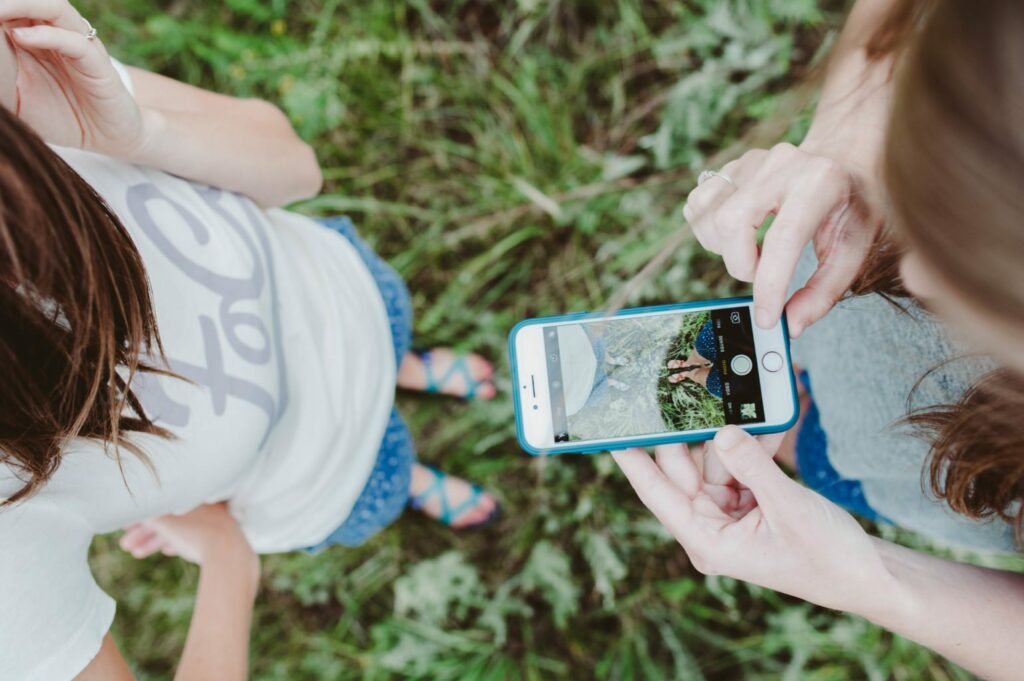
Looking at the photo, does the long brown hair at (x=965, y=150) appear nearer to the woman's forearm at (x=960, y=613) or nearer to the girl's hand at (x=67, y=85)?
the woman's forearm at (x=960, y=613)

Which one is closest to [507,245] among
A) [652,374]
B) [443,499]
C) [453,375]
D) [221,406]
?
[453,375]

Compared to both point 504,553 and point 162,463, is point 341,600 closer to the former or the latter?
point 504,553

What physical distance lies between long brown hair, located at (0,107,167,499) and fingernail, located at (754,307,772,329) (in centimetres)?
72

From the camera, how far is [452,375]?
1769mm

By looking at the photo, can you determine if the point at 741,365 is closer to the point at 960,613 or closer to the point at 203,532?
the point at 960,613

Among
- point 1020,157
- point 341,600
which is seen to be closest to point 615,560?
point 341,600

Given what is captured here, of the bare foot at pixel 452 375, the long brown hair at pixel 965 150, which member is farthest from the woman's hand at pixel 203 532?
the long brown hair at pixel 965 150

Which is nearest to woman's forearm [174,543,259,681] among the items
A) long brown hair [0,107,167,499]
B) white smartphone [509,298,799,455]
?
long brown hair [0,107,167,499]

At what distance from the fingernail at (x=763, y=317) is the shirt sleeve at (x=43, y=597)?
84 cm

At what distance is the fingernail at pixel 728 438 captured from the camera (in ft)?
2.68

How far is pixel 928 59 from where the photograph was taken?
52cm

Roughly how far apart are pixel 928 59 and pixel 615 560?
4.54ft

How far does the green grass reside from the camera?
5.52ft

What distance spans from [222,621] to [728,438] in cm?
79
